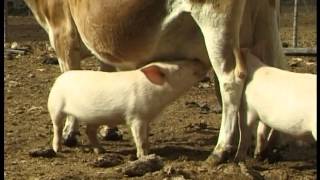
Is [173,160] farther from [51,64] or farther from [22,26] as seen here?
[22,26]

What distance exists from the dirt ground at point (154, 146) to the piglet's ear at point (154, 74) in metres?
0.68

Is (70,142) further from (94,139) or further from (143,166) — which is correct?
(143,166)

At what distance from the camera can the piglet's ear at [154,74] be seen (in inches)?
238

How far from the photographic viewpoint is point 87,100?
6043 millimetres

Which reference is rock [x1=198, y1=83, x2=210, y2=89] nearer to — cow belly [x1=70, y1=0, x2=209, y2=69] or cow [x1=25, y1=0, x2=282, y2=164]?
cow [x1=25, y1=0, x2=282, y2=164]

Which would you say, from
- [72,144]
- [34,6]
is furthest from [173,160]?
[34,6]

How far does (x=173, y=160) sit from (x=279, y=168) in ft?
3.07

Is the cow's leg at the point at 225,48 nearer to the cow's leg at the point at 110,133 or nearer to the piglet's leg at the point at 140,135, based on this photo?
the piglet's leg at the point at 140,135

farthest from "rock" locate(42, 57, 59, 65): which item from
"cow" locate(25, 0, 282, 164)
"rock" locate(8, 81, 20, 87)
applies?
"cow" locate(25, 0, 282, 164)

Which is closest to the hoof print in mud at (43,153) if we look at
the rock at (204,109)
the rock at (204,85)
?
the rock at (204,109)

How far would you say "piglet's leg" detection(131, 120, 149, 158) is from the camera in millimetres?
5984

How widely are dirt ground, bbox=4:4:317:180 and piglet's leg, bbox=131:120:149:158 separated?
0.21 m

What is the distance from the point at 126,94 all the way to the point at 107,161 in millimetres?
557

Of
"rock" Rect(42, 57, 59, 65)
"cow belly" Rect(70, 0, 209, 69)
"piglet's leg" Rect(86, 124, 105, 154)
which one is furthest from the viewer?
"rock" Rect(42, 57, 59, 65)
